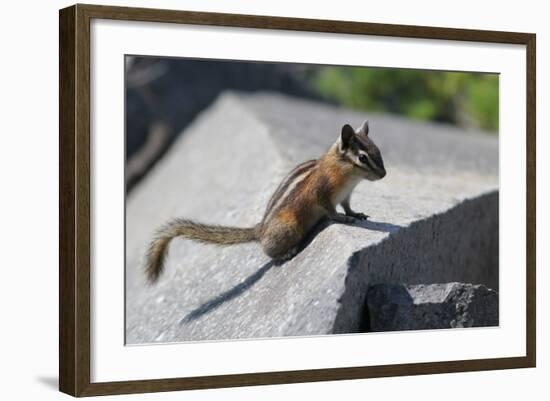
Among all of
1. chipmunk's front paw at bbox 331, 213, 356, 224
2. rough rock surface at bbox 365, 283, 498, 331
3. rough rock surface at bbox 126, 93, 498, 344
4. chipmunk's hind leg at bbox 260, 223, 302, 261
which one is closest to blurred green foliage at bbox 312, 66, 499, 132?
rough rock surface at bbox 126, 93, 498, 344

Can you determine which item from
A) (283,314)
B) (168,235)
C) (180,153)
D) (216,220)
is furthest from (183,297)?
(180,153)

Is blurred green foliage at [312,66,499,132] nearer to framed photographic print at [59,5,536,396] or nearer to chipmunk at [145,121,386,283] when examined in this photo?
framed photographic print at [59,5,536,396]

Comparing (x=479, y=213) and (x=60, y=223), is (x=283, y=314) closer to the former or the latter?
(x=60, y=223)

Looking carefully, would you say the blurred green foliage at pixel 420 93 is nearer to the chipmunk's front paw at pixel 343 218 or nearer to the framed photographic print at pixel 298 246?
the framed photographic print at pixel 298 246

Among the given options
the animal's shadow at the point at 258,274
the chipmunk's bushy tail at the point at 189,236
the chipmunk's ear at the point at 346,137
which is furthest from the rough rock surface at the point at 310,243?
the chipmunk's ear at the point at 346,137

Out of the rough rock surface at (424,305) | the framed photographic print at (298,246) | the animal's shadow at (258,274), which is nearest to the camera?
the framed photographic print at (298,246)
